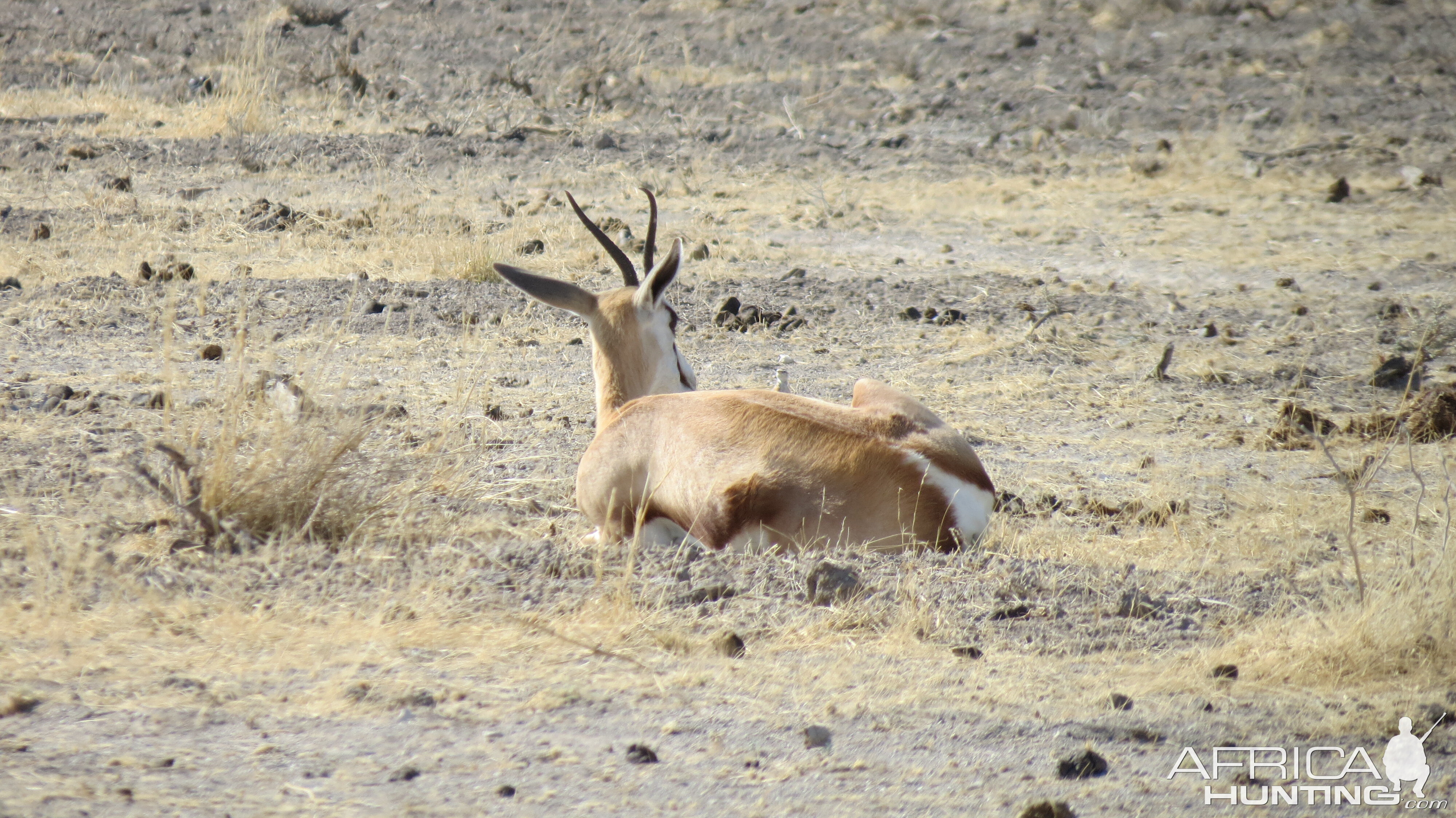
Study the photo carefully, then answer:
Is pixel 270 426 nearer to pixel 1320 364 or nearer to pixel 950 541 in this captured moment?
pixel 950 541

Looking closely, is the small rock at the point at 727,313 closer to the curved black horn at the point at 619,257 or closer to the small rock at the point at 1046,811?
the curved black horn at the point at 619,257

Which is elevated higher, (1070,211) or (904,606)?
(1070,211)

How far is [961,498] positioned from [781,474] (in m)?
0.59

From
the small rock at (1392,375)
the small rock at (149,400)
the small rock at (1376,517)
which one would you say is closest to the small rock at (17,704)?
the small rock at (149,400)

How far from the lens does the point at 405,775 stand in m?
3.13

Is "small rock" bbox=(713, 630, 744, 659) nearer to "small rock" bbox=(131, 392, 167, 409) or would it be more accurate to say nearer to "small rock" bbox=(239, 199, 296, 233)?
"small rock" bbox=(131, 392, 167, 409)

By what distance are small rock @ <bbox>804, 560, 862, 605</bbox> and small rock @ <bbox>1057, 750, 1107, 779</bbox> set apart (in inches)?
40.7

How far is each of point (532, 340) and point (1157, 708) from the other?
5246 mm

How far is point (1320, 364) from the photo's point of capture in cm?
776

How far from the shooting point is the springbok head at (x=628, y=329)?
19.0 ft

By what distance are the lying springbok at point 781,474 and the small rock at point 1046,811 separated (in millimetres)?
1561

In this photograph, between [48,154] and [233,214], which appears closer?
[233,214]

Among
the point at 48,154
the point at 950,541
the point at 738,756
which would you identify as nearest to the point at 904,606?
the point at 950,541

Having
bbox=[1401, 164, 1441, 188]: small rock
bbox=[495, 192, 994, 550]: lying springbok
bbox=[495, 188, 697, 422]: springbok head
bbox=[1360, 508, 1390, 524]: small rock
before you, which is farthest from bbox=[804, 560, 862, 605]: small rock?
bbox=[1401, 164, 1441, 188]: small rock
